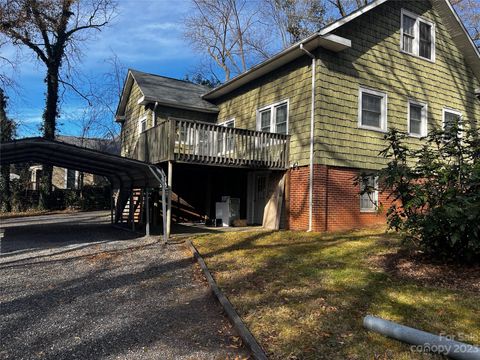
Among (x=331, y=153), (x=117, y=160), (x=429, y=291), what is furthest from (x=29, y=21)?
(x=429, y=291)

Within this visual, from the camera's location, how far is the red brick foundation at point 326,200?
1220 centimetres

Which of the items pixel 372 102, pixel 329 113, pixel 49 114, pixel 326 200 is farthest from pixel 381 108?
pixel 49 114

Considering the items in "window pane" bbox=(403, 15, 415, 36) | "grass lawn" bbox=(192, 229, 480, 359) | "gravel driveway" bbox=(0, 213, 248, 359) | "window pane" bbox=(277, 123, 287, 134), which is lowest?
"gravel driveway" bbox=(0, 213, 248, 359)

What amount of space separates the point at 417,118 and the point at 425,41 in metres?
3.04

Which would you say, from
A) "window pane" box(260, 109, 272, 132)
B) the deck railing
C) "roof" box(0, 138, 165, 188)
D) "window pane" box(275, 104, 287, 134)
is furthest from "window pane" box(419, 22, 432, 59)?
"roof" box(0, 138, 165, 188)

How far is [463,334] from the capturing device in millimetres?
4086

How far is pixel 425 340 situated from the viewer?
370 cm

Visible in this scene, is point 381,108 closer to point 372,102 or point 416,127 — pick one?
point 372,102

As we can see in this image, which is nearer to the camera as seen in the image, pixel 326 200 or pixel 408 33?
pixel 326 200

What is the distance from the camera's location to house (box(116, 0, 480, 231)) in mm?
12234

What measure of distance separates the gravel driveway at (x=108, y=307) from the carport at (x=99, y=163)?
2296 mm

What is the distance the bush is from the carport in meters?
5.89

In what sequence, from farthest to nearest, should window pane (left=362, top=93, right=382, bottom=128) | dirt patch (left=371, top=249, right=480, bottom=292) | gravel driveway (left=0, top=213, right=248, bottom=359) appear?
window pane (left=362, top=93, right=382, bottom=128) → dirt patch (left=371, top=249, right=480, bottom=292) → gravel driveway (left=0, top=213, right=248, bottom=359)

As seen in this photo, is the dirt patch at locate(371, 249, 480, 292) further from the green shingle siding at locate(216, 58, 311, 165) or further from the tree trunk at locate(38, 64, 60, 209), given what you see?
the tree trunk at locate(38, 64, 60, 209)
